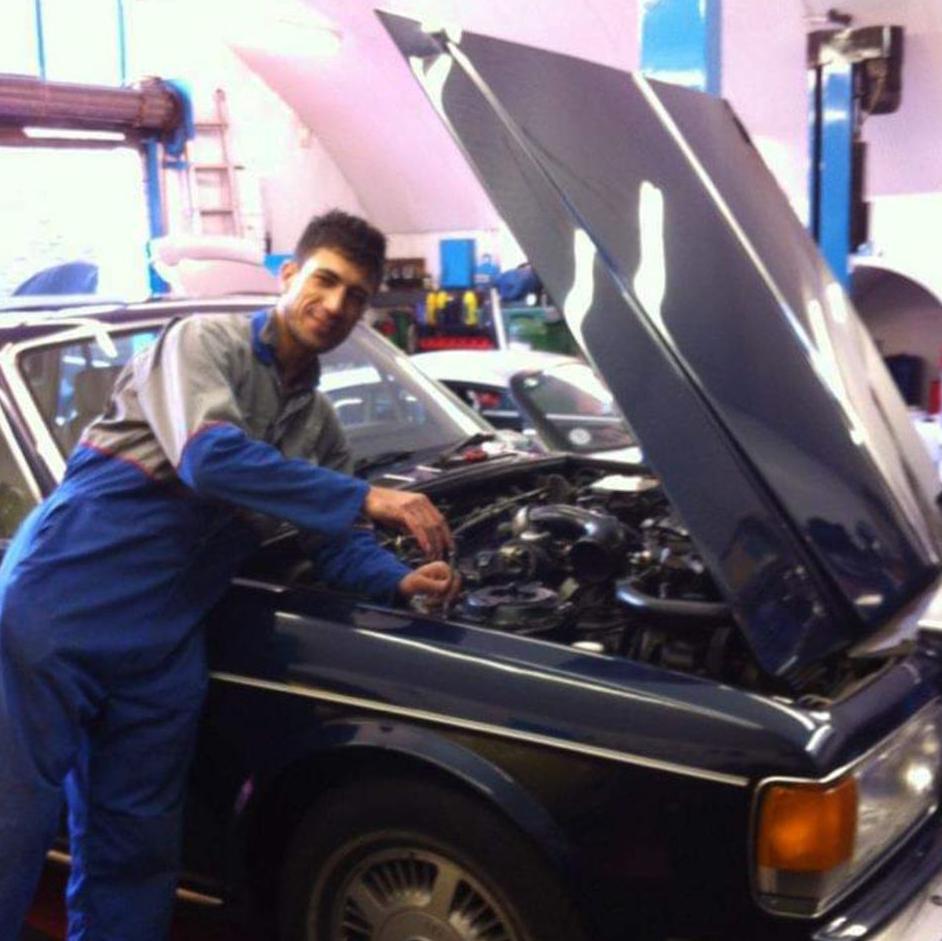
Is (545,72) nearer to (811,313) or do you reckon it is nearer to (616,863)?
(811,313)

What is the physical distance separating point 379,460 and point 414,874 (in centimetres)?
133

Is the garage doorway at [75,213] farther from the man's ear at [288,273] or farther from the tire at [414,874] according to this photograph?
the tire at [414,874]

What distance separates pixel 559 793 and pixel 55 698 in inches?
37.3

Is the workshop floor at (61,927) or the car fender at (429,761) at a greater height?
the car fender at (429,761)

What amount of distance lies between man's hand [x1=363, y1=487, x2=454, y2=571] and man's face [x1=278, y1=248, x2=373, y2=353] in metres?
0.35

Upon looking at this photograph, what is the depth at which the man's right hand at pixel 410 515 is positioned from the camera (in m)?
2.34

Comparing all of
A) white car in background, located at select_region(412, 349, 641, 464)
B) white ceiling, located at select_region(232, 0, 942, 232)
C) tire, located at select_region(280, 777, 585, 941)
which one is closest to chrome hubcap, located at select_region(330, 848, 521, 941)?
tire, located at select_region(280, 777, 585, 941)

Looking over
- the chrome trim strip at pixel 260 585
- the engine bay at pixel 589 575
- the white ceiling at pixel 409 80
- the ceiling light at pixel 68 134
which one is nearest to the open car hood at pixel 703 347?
the engine bay at pixel 589 575

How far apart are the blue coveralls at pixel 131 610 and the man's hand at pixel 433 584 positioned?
249 mm

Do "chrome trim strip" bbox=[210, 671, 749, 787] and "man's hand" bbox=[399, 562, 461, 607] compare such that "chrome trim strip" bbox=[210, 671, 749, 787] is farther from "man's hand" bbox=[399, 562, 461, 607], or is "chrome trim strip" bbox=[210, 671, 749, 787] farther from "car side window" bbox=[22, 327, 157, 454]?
"car side window" bbox=[22, 327, 157, 454]

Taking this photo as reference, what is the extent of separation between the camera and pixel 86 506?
236 centimetres

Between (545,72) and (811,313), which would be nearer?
(545,72)

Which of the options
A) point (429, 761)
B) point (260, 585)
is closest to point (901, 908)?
point (429, 761)

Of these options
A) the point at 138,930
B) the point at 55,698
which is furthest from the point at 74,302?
the point at 138,930
